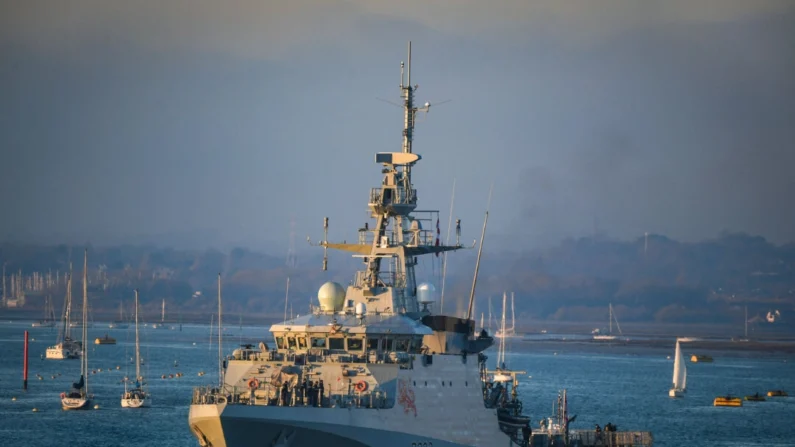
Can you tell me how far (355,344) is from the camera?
41.6m

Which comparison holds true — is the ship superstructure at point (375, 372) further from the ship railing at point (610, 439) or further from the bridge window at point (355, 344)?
the ship railing at point (610, 439)

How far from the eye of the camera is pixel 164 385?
354 ft

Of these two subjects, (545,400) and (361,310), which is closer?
(361,310)

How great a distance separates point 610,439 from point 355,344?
46.9 feet

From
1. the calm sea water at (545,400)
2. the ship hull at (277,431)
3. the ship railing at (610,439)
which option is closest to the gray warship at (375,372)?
the ship hull at (277,431)

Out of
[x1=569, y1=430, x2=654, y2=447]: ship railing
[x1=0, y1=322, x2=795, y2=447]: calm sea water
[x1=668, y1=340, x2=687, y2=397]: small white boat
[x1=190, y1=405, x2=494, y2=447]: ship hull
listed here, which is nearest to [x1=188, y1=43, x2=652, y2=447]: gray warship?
[x1=190, y1=405, x2=494, y2=447]: ship hull

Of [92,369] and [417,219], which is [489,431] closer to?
[417,219]

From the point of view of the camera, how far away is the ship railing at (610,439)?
51562 millimetres

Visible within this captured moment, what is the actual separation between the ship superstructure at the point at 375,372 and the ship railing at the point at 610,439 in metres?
6.12

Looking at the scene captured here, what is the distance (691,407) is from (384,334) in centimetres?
6416

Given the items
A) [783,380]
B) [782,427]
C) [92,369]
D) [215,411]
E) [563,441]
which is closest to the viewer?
[215,411]

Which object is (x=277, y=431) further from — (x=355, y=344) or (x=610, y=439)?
(x=610, y=439)

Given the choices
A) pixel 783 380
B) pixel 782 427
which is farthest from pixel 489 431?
pixel 783 380

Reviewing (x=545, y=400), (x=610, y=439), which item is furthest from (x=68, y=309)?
(x=610, y=439)
